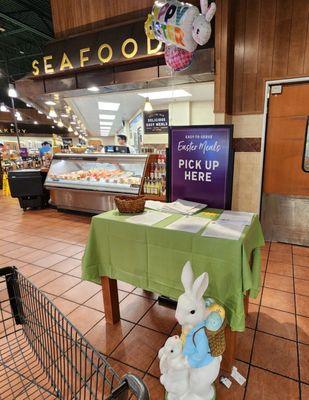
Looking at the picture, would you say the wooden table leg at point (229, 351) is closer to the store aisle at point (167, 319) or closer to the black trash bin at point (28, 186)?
the store aisle at point (167, 319)

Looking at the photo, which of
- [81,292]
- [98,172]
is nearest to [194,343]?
[81,292]

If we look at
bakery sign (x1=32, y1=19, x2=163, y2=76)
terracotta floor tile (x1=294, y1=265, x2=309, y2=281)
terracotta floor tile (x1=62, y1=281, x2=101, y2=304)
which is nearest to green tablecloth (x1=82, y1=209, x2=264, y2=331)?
terracotta floor tile (x1=62, y1=281, x2=101, y2=304)

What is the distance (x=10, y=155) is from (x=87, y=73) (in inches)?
316

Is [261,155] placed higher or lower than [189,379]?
higher

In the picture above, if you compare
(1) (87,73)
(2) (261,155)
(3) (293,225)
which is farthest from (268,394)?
(1) (87,73)

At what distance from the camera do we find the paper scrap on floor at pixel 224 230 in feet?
5.09

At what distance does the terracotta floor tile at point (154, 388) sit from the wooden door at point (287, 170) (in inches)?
121

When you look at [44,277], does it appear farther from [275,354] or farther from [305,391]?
[305,391]

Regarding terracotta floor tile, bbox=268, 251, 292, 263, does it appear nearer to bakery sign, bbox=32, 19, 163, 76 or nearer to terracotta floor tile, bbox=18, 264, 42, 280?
terracotta floor tile, bbox=18, 264, 42, 280

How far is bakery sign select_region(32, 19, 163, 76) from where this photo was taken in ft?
13.5

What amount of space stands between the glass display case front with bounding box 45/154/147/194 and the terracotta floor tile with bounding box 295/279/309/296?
2.76 meters

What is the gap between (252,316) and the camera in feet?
7.64

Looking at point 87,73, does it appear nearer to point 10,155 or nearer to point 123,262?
point 123,262

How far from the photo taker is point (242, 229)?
1.66 meters
